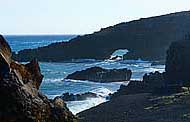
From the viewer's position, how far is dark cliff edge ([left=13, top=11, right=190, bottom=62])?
11506 centimetres

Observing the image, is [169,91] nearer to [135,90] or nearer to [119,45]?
[135,90]

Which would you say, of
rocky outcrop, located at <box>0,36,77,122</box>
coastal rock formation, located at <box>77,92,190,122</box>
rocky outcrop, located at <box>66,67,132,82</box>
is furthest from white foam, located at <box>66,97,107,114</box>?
rocky outcrop, located at <box>0,36,77,122</box>

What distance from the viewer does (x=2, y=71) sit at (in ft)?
25.0

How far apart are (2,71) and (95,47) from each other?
10956 cm

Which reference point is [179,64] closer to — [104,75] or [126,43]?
[104,75]

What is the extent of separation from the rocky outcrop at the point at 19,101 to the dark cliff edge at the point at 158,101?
16502 millimetres

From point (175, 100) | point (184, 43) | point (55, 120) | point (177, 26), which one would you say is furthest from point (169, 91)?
point (177, 26)

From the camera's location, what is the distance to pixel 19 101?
24.7 ft

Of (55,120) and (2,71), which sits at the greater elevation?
(2,71)

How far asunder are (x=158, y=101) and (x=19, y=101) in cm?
2583

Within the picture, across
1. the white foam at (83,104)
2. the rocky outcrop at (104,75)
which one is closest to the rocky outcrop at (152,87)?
the white foam at (83,104)

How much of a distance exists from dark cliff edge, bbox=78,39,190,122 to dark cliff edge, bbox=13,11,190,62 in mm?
65856

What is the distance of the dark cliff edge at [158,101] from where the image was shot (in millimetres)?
26516

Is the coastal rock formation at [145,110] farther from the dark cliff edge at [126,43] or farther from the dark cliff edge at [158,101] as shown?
the dark cliff edge at [126,43]
